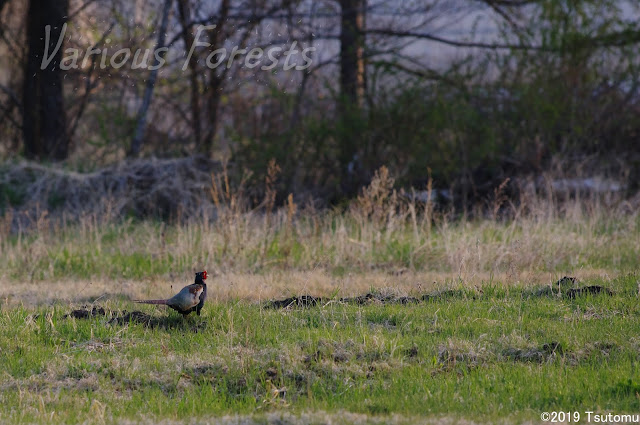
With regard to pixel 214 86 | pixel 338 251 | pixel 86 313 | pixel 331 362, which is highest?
pixel 214 86

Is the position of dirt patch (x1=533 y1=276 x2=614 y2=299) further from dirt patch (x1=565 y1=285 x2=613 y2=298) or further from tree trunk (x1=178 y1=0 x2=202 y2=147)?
tree trunk (x1=178 y1=0 x2=202 y2=147)

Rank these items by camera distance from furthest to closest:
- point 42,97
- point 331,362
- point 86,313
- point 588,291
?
point 42,97, point 588,291, point 86,313, point 331,362

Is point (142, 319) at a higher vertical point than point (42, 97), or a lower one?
lower

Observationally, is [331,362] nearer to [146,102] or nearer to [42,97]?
[146,102]

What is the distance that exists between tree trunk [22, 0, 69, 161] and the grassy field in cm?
947

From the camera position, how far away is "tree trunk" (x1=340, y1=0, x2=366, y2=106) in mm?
16359

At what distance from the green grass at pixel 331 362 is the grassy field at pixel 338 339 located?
15 millimetres

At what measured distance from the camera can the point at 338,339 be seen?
18.8 ft

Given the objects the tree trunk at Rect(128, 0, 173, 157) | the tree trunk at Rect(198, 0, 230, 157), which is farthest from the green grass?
the tree trunk at Rect(198, 0, 230, 157)

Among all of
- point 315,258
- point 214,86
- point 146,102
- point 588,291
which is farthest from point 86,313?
point 214,86

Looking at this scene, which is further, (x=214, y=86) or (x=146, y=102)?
(x=214, y=86)

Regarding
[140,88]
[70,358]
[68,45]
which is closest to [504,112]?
[140,88]

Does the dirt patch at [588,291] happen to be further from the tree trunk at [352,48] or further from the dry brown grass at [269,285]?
the tree trunk at [352,48]

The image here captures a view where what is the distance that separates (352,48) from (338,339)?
11.9 m
